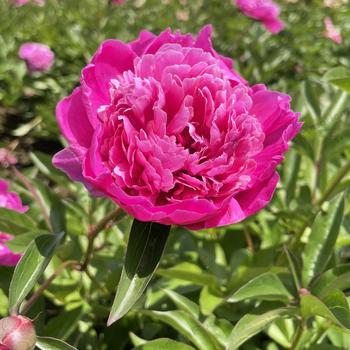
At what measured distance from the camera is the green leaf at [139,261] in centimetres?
64

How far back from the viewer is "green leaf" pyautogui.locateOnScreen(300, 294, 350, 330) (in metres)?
0.74

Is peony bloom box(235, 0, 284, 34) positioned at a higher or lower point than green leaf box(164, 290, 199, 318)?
lower

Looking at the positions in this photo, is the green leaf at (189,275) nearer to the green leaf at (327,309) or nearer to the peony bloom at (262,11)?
the green leaf at (327,309)

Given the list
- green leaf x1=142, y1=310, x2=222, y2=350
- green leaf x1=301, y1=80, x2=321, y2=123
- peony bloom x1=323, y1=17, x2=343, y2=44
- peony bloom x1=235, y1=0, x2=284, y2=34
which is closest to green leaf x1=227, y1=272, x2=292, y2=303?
green leaf x1=142, y1=310, x2=222, y2=350

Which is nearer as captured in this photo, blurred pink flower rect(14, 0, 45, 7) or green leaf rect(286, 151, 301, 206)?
green leaf rect(286, 151, 301, 206)

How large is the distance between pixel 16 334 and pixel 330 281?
0.50 meters

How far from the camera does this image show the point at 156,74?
68 centimetres

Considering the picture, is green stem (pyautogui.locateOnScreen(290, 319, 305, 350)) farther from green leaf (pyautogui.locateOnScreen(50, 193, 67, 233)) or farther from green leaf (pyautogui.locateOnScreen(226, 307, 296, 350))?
green leaf (pyautogui.locateOnScreen(50, 193, 67, 233))

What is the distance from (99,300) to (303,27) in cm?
223

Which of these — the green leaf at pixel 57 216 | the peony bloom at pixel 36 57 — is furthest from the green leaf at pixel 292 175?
the peony bloom at pixel 36 57

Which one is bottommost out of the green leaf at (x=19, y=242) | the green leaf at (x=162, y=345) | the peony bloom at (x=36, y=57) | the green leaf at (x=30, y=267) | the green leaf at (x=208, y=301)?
the peony bloom at (x=36, y=57)

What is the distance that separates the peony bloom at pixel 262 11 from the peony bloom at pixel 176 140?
6.01ft

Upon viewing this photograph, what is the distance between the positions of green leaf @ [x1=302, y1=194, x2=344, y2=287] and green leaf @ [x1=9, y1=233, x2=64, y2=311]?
1.47 feet

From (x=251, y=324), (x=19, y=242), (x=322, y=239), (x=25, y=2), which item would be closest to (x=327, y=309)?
(x=251, y=324)
